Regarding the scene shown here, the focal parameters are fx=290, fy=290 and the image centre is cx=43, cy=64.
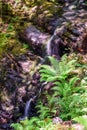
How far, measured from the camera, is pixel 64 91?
7336 millimetres

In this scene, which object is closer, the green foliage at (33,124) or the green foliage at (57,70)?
the green foliage at (33,124)

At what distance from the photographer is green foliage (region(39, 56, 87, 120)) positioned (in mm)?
7035

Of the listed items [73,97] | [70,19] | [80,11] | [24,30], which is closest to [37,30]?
[24,30]

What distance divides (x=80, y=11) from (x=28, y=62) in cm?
319

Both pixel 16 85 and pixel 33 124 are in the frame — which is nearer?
pixel 33 124

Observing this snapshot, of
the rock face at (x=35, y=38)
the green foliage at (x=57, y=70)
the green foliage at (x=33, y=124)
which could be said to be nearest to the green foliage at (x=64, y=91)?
the green foliage at (x=57, y=70)

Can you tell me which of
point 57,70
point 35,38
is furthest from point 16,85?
point 35,38

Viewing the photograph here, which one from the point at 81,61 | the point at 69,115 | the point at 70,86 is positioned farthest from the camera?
the point at 81,61

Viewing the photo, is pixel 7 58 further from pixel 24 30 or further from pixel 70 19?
pixel 70 19

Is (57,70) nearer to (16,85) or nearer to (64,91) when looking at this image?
(64,91)

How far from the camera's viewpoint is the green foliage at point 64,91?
7.04 m

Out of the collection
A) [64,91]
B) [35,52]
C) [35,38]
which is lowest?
[64,91]

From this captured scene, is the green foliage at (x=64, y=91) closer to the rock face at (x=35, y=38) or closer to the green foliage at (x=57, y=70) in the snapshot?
the green foliage at (x=57, y=70)

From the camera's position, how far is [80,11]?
35.6 ft
